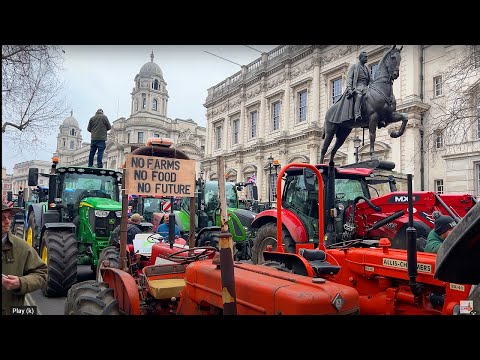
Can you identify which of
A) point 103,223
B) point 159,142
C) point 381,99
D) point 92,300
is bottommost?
point 92,300

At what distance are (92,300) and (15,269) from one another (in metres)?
0.75

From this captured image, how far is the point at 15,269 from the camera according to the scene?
9.48ft

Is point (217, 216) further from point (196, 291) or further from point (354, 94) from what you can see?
point (196, 291)

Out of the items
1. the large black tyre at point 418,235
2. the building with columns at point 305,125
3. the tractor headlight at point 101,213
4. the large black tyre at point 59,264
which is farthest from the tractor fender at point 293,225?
the building with columns at point 305,125

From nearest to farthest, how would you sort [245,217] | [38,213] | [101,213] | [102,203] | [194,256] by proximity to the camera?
[194,256] < [101,213] < [102,203] < [38,213] < [245,217]

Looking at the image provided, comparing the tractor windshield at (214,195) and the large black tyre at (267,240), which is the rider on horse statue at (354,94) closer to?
the large black tyre at (267,240)

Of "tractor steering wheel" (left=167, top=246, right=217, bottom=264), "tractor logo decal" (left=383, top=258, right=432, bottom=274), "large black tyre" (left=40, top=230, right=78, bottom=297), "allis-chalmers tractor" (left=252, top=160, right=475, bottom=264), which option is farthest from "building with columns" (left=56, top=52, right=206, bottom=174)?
"tractor logo decal" (left=383, top=258, right=432, bottom=274)

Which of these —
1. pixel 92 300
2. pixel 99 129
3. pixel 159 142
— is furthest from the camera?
pixel 99 129

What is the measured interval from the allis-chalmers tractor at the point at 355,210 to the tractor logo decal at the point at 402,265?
1.06 m

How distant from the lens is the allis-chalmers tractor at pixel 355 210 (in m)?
5.51

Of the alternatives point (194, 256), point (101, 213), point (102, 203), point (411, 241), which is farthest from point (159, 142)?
point (102, 203)
